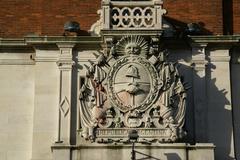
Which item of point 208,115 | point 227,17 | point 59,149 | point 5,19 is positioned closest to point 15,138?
point 59,149

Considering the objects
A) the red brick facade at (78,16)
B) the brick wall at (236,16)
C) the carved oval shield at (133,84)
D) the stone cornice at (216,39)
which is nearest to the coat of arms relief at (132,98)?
the carved oval shield at (133,84)

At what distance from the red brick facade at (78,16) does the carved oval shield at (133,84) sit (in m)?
2.02

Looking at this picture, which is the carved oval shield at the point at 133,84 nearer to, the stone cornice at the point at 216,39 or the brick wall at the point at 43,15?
the stone cornice at the point at 216,39

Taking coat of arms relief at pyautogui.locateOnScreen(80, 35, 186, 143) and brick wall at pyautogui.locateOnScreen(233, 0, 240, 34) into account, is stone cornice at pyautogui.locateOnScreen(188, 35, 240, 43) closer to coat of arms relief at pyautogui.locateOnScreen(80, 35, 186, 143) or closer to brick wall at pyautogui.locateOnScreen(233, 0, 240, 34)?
brick wall at pyautogui.locateOnScreen(233, 0, 240, 34)

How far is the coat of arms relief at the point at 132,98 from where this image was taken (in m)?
18.4

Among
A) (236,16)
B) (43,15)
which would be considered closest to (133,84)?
(43,15)

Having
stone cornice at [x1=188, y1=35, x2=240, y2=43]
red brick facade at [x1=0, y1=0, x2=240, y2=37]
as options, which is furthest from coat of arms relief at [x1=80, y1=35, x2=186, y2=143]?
red brick facade at [x1=0, y1=0, x2=240, y2=37]

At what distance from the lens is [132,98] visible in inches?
739

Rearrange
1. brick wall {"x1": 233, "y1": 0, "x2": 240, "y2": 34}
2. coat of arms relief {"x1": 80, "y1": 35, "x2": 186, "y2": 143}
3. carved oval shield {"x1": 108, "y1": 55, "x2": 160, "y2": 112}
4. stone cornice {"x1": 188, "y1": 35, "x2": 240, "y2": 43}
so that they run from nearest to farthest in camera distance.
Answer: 1. coat of arms relief {"x1": 80, "y1": 35, "x2": 186, "y2": 143}
2. carved oval shield {"x1": 108, "y1": 55, "x2": 160, "y2": 112}
3. stone cornice {"x1": 188, "y1": 35, "x2": 240, "y2": 43}
4. brick wall {"x1": 233, "y1": 0, "x2": 240, "y2": 34}

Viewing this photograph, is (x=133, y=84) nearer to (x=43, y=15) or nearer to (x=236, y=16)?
(x=43, y=15)

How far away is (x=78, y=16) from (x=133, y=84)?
297 centimetres

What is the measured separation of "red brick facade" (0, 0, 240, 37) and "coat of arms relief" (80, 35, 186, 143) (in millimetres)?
1819

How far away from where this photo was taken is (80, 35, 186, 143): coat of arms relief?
18.4m

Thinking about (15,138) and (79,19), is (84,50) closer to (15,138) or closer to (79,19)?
(79,19)
